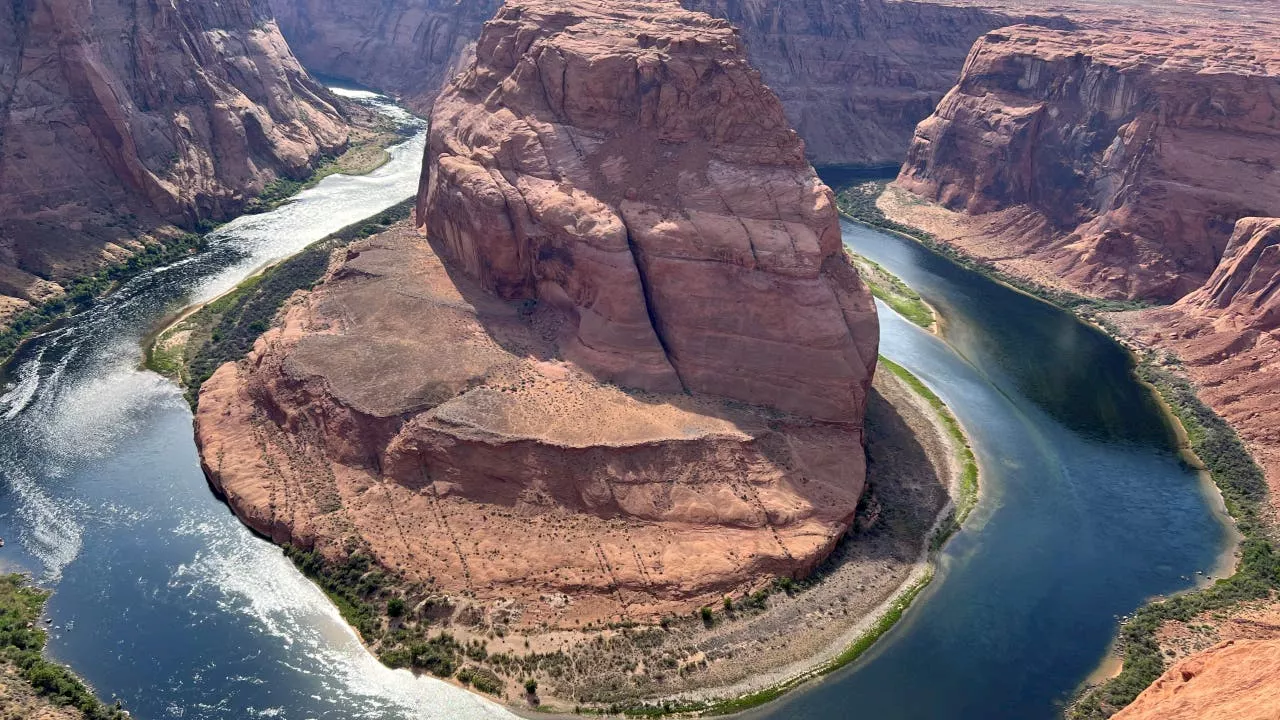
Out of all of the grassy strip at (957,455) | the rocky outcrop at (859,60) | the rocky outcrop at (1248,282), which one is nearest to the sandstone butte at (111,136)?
the grassy strip at (957,455)

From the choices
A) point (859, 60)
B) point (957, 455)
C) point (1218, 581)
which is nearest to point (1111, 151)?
point (957, 455)

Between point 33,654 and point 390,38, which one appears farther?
point 390,38

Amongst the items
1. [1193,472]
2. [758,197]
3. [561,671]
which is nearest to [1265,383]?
[1193,472]

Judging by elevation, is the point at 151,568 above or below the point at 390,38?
below

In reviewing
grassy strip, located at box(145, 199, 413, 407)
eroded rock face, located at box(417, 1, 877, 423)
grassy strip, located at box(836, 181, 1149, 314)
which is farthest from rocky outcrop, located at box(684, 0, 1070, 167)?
grassy strip, located at box(145, 199, 413, 407)

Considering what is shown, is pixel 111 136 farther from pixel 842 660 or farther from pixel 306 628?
pixel 842 660

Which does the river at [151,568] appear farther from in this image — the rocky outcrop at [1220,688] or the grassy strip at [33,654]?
the rocky outcrop at [1220,688]
